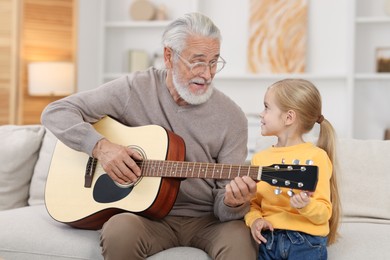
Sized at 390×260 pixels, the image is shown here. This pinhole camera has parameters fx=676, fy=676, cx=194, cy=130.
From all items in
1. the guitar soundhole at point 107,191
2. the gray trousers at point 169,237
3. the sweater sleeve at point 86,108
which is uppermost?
the sweater sleeve at point 86,108

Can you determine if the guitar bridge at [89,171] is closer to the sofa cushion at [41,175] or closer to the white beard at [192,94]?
the white beard at [192,94]

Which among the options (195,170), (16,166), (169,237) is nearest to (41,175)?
(16,166)

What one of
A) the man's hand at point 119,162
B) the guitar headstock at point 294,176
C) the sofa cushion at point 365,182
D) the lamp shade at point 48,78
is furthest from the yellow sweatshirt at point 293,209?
the lamp shade at point 48,78

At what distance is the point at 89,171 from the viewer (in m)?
2.42

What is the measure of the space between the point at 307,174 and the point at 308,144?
0.31m

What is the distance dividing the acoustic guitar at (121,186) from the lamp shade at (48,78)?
111 inches

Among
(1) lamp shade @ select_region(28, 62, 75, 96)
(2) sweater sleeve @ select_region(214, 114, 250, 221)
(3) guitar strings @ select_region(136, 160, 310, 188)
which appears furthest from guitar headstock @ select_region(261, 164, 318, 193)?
(1) lamp shade @ select_region(28, 62, 75, 96)

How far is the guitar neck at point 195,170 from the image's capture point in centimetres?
204

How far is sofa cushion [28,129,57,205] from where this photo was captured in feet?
9.71

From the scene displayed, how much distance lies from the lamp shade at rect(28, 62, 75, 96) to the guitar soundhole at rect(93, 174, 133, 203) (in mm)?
3076

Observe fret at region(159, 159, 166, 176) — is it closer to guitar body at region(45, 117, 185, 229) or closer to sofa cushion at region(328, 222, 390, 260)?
guitar body at region(45, 117, 185, 229)

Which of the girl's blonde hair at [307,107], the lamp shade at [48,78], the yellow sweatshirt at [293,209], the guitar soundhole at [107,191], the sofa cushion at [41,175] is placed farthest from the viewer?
the lamp shade at [48,78]

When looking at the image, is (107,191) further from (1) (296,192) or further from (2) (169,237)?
(1) (296,192)

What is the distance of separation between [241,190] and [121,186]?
0.46 metres
